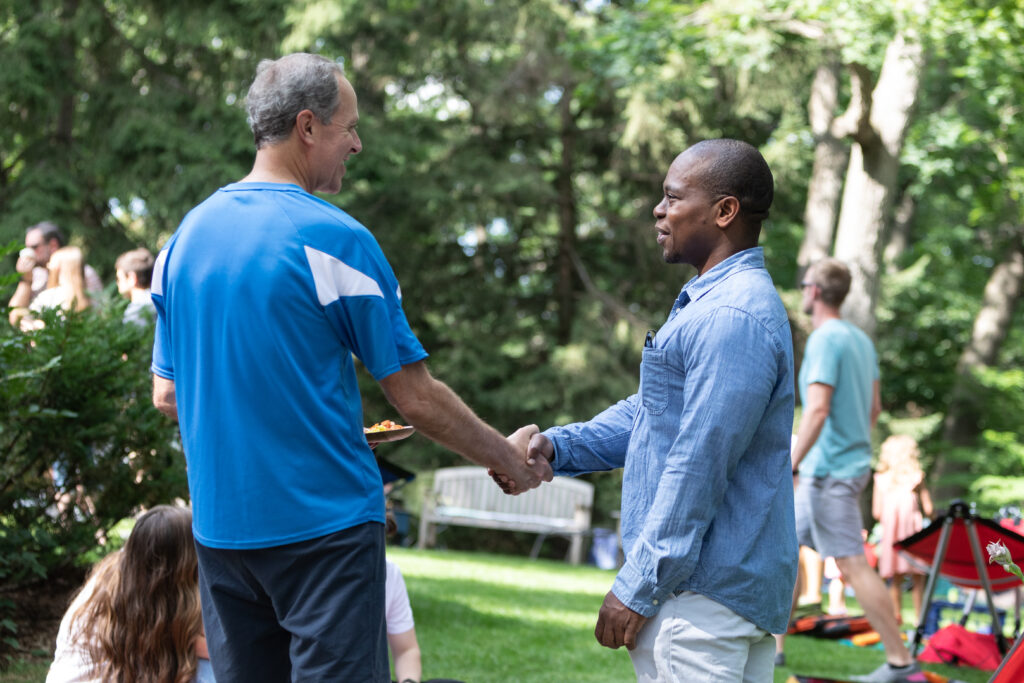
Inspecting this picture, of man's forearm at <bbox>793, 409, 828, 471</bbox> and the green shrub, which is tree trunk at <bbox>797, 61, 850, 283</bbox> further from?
the green shrub

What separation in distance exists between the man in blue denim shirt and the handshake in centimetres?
29

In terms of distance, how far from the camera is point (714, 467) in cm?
234

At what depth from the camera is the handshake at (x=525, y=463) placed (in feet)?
8.80

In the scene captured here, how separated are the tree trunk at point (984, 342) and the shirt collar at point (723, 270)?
1990 cm

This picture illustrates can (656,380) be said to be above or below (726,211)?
below

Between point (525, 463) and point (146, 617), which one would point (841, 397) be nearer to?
point (525, 463)

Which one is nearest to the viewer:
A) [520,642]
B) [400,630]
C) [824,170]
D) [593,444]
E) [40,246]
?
[593,444]

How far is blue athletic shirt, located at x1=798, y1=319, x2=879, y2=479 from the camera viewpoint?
19.2ft

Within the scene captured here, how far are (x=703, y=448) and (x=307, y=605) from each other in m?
0.89

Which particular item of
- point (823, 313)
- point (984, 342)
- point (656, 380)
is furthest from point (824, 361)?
point (984, 342)

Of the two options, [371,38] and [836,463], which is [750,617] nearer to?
[836,463]

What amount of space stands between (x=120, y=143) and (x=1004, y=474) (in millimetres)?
15184

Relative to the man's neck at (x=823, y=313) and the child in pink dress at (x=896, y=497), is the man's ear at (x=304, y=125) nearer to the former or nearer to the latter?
the man's neck at (x=823, y=313)

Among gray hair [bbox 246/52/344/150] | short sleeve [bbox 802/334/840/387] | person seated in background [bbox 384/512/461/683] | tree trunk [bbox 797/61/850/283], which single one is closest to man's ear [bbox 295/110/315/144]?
gray hair [bbox 246/52/344/150]
